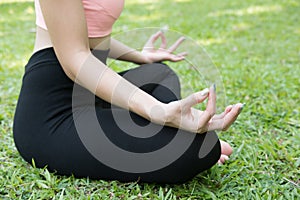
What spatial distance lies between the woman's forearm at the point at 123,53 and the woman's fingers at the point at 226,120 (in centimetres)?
66

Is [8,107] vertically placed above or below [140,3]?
above

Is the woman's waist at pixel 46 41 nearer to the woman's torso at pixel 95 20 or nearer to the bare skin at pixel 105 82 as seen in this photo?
the woman's torso at pixel 95 20

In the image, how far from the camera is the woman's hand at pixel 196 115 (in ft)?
3.75

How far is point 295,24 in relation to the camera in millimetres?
4113

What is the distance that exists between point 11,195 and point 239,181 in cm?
73

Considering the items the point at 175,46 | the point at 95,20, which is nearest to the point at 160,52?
the point at 175,46

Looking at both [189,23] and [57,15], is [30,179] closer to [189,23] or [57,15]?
[57,15]

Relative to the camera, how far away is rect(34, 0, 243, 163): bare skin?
115cm

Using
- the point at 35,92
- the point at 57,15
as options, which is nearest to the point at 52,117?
the point at 35,92

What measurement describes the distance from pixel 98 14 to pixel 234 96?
1151 mm

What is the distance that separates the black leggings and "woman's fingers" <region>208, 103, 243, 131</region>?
0.16 feet

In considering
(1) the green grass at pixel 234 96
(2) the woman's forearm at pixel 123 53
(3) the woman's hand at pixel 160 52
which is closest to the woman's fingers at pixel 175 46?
(3) the woman's hand at pixel 160 52

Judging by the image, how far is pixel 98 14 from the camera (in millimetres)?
1332

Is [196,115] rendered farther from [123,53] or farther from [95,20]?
[123,53]
